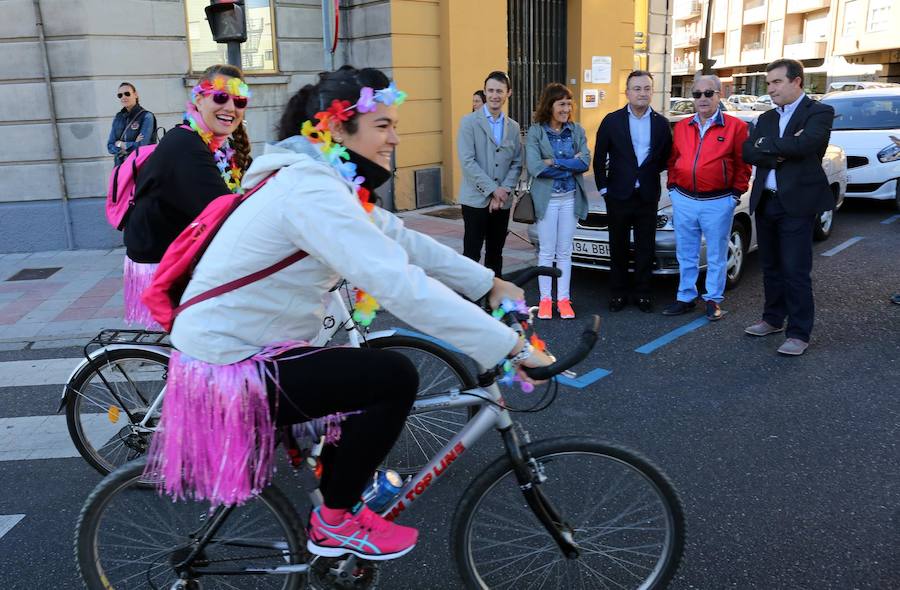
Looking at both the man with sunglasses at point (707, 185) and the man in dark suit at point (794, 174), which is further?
the man with sunglasses at point (707, 185)

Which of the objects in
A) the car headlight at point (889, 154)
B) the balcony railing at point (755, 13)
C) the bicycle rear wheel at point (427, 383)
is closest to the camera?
→ the bicycle rear wheel at point (427, 383)

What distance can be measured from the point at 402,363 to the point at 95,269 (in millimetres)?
7483

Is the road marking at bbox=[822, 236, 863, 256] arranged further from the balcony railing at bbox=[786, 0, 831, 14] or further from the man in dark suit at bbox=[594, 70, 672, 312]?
the balcony railing at bbox=[786, 0, 831, 14]

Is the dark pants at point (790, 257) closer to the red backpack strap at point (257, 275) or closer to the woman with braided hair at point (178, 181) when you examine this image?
the woman with braided hair at point (178, 181)

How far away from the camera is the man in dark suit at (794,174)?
5.44m

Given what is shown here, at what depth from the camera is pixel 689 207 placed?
21.0 ft

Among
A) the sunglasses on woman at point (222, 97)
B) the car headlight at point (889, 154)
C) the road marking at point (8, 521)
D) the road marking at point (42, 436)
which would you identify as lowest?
the road marking at point (42, 436)

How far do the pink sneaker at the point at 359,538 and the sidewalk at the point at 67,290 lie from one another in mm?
4562

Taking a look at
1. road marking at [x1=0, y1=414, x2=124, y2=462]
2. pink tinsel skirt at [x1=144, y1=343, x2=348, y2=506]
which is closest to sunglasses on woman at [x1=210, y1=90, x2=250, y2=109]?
road marking at [x1=0, y1=414, x2=124, y2=462]

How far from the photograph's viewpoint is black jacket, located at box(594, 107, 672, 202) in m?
6.52

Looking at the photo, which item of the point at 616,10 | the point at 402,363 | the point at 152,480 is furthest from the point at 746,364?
the point at 616,10

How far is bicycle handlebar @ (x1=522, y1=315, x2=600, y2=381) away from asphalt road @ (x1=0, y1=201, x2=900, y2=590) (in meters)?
1.18

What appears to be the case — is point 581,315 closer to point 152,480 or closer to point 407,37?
point 152,480

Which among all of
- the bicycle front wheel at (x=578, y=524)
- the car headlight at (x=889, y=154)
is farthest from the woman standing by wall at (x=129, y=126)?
the car headlight at (x=889, y=154)
